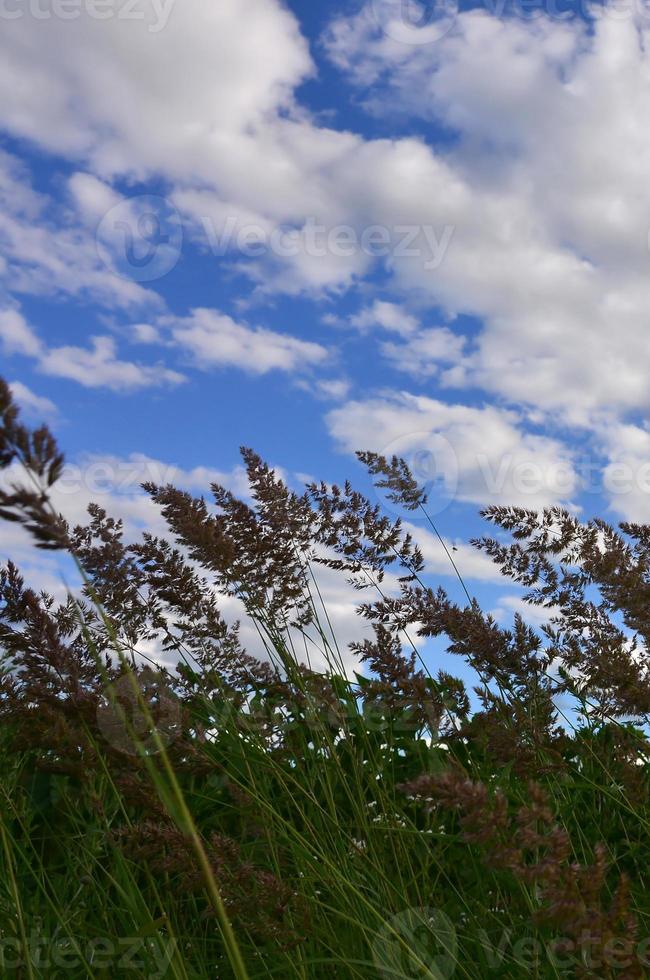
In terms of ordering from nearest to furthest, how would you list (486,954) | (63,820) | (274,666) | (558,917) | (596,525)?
(558,917), (486,954), (596,525), (274,666), (63,820)

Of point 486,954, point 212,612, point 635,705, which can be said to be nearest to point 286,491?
point 212,612

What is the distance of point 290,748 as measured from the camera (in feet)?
10.8

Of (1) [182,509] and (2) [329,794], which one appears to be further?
(2) [329,794]

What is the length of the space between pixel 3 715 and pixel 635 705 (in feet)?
7.30

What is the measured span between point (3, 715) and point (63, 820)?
1.44m

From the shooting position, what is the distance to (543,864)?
54.9 inches

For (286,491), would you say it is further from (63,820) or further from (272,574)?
(63,820)

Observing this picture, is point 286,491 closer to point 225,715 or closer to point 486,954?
point 225,715

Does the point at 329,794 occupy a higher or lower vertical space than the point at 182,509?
lower

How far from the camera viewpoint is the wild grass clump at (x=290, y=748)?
241cm

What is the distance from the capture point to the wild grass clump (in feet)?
7.91

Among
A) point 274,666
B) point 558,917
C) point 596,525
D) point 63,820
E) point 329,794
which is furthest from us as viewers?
point 63,820

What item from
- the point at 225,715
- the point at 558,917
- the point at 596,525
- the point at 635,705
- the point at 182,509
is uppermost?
the point at 182,509

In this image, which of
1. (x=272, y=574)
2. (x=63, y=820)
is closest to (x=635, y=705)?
(x=272, y=574)
